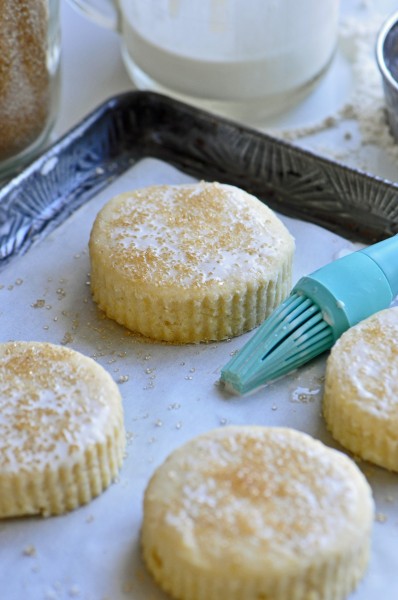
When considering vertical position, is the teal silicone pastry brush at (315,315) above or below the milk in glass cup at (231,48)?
below

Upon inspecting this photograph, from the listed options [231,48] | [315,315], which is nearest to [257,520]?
[315,315]

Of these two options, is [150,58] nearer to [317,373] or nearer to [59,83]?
[59,83]

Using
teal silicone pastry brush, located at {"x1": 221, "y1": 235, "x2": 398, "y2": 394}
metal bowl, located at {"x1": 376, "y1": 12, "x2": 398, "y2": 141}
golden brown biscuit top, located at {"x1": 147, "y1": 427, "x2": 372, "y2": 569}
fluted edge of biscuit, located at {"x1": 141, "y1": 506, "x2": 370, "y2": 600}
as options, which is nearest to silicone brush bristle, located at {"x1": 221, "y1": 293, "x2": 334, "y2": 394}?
teal silicone pastry brush, located at {"x1": 221, "y1": 235, "x2": 398, "y2": 394}

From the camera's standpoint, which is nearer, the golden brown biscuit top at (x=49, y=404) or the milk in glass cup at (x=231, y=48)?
the golden brown biscuit top at (x=49, y=404)

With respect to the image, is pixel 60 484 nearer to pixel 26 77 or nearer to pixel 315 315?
pixel 315 315

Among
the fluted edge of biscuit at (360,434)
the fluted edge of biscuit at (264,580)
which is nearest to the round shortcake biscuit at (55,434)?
the fluted edge of biscuit at (264,580)

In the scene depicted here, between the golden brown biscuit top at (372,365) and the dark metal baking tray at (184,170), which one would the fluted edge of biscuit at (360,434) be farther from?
the dark metal baking tray at (184,170)

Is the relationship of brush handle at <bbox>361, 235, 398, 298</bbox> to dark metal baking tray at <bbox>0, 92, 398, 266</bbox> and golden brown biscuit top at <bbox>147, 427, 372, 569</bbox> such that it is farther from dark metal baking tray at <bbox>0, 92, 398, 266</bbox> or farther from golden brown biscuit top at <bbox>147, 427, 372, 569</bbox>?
golden brown biscuit top at <bbox>147, 427, 372, 569</bbox>

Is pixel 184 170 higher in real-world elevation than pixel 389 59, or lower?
lower
